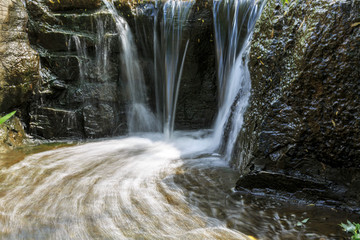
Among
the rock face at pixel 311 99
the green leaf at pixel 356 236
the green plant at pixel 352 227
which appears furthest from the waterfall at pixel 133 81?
the green leaf at pixel 356 236

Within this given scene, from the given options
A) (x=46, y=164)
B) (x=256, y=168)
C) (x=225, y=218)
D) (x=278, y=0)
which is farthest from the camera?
(x=46, y=164)

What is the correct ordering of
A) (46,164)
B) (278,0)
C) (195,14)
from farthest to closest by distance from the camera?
(195,14), (46,164), (278,0)

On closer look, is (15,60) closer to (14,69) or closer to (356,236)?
(14,69)

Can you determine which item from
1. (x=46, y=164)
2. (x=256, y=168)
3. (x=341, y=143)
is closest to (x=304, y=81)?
(x=341, y=143)

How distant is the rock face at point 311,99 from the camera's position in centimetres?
250

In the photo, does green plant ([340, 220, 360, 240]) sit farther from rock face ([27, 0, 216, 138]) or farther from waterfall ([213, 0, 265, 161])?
rock face ([27, 0, 216, 138])

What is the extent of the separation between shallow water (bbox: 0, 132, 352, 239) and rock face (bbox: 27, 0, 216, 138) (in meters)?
1.68

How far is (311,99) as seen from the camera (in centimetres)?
268

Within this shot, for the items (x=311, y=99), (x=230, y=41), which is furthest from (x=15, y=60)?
(x=311, y=99)

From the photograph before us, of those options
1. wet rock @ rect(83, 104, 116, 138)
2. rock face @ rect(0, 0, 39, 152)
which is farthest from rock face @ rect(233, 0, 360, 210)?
rock face @ rect(0, 0, 39, 152)

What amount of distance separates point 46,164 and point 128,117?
2.79m

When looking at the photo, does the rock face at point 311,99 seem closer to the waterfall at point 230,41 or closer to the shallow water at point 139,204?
the shallow water at point 139,204

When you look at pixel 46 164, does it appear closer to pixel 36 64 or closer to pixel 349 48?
pixel 36 64

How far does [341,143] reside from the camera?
8.33ft
